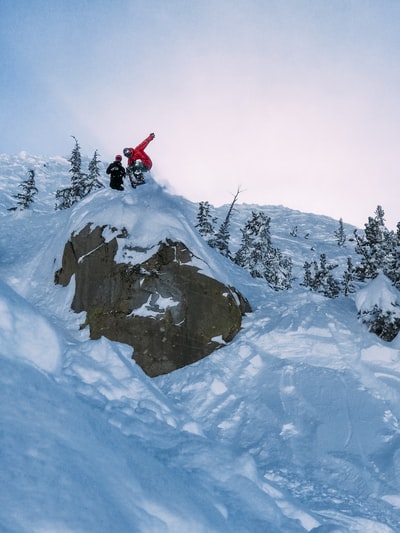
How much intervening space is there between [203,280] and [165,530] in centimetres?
1092

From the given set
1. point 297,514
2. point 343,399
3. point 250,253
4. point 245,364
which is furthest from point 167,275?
point 250,253

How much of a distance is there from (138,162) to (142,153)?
1.57 ft

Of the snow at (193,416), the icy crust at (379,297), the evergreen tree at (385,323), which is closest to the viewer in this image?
the snow at (193,416)

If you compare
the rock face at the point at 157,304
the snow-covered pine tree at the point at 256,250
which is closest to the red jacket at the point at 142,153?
the rock face at the point at 157,304

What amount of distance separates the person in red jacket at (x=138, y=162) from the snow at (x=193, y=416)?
2.34 ft

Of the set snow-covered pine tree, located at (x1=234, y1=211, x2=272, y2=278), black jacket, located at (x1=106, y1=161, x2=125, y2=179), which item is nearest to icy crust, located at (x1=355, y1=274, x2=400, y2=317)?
black jacket, located at (x1=106, y1=161, x2=125, y2=179)

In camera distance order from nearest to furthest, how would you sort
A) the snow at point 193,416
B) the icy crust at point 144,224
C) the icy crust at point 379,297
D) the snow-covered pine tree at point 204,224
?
the snow at point 193,416, the icy crust at point 379,297, the icy crust at point 144,224, the snow-covered pine tree at point 204,224

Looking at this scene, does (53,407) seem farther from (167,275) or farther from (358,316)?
(358,316)

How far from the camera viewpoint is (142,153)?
661 inches

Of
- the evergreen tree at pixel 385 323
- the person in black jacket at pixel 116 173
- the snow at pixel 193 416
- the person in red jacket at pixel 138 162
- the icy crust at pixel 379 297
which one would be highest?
the person in red jacket at pixel 138 162

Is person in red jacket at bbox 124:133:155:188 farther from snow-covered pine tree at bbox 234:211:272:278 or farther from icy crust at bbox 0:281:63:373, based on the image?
snow-covered pine tree at bbox 234:211:272:278

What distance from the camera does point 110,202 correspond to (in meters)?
16.7

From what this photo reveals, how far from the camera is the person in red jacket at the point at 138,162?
1664 centimetres

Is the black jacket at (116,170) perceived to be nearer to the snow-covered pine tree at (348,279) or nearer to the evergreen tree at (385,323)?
the evergreen tree at (385,323)
